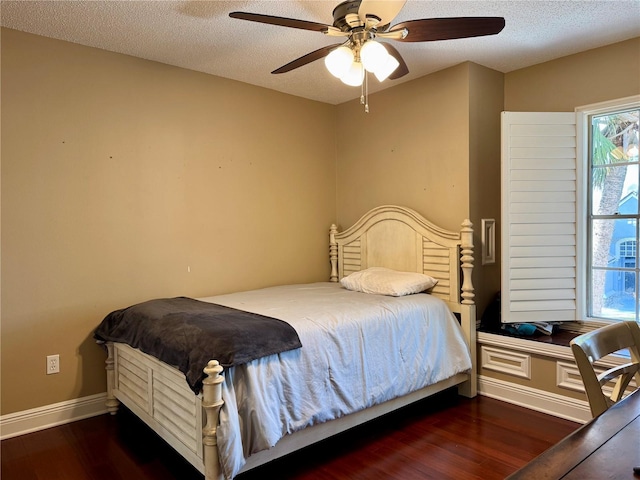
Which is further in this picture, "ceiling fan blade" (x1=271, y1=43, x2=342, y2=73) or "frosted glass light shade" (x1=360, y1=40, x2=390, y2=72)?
"ceiling fan blade" (x1=271, y1=43, x2=342, y2=73)

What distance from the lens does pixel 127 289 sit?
307cm

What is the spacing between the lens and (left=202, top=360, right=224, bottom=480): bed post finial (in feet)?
5.85

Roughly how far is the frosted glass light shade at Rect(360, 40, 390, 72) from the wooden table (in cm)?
160

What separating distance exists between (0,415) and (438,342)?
→ 9.05ft

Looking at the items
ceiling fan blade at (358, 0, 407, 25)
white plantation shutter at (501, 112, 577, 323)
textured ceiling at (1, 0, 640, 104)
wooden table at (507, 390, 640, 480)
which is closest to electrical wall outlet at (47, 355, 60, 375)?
textured ceiling at (1, 0, 640, 104)

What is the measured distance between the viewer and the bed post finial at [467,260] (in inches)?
121

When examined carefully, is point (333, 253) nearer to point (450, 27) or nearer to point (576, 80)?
point (576, 80)

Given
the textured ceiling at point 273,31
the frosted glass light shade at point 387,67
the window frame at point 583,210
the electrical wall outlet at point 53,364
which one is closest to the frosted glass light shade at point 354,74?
the frosted glass light shade at point 387,67

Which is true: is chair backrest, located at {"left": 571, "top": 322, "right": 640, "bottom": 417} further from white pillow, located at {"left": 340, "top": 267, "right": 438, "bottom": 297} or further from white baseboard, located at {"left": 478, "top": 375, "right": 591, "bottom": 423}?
white pillow, located at {"left": 340, "top": 267, "right": 438, "bottom": 297}

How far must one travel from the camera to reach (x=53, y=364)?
2793mm

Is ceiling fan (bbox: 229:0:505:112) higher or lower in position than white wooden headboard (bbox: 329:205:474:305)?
higher

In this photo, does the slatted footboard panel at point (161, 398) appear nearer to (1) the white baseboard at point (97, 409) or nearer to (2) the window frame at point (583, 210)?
(1) the white baseboard at point (97, 409)

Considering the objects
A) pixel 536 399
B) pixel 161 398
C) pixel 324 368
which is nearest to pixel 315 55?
pixel 324 368

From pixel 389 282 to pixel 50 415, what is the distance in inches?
94.5
